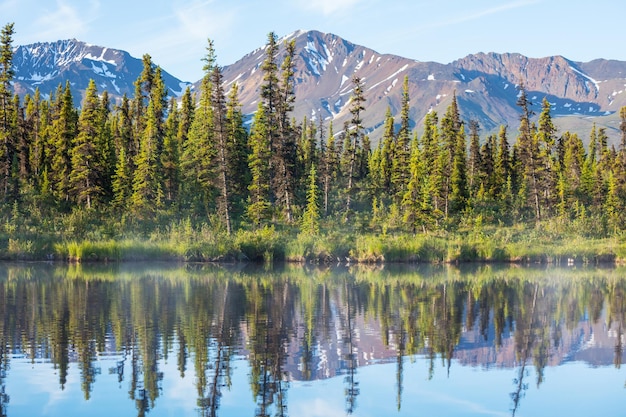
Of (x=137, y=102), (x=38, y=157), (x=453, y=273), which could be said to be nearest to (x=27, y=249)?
(x=38, y=157)

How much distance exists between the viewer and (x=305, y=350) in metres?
20.8

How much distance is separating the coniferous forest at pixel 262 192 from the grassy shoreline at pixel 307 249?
0.36 feet

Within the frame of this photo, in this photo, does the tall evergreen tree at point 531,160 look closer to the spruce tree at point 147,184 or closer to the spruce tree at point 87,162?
the spruce tree at point 147,184

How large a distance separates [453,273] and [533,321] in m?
21.5

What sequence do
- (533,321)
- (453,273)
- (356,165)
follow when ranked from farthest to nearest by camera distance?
1. (356,165)
2. (453,273)
3. (533,321)

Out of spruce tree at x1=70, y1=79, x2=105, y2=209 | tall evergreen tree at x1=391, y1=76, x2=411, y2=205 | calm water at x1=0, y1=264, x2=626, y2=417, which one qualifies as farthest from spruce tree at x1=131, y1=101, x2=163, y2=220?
calm water at x1=0, y1=264, x2=626, y2=417

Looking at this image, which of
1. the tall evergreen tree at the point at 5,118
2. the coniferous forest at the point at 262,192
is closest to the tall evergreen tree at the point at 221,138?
the coniferous forest at the point at 262,192

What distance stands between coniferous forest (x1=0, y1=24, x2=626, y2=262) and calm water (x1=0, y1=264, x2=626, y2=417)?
20.4 m

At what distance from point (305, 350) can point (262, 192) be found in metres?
49.9

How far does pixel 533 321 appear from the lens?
91.4 feet

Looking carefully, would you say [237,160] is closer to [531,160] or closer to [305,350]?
[531,160]

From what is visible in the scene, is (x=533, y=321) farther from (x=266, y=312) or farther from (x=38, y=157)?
(x=38, y=157)

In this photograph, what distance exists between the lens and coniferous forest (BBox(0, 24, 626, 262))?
2335 inches

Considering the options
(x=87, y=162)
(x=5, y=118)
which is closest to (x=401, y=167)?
(x=87, y=162)
